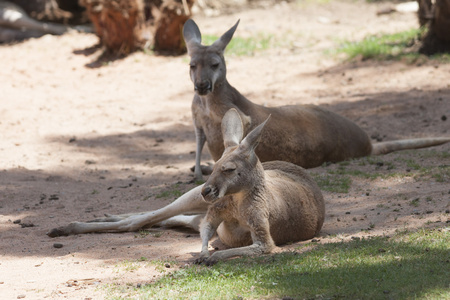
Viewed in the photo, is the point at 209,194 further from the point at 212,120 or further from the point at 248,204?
the point at 212,120

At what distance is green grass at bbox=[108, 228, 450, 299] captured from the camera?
345 centimetres

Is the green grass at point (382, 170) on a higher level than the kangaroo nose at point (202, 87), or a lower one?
lower

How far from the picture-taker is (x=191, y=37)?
698 centimetres

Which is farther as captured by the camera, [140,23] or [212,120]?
[140,23]

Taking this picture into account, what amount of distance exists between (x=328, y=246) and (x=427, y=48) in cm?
788

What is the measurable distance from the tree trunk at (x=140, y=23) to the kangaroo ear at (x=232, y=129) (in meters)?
8.18

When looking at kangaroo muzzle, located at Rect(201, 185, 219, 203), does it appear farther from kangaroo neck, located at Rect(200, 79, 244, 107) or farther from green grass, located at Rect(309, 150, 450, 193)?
kangaroo neck, located at Rect(200, 79, 244, 107)

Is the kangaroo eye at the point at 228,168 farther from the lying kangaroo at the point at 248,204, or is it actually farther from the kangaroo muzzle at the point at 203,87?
the kangaroo muzzle at the point at 203,87

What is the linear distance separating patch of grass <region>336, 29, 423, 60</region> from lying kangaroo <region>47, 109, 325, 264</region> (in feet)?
22.7

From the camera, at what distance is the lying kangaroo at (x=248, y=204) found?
420cm

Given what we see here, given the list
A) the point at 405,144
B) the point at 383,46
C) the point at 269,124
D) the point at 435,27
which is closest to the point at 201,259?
the point at 269,124

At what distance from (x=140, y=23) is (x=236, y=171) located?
29.6ft

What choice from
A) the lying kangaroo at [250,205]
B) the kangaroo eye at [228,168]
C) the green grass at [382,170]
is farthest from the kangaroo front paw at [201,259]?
the green grass at [382,170]

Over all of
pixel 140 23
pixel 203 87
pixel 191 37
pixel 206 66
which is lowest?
pixel 203 87
